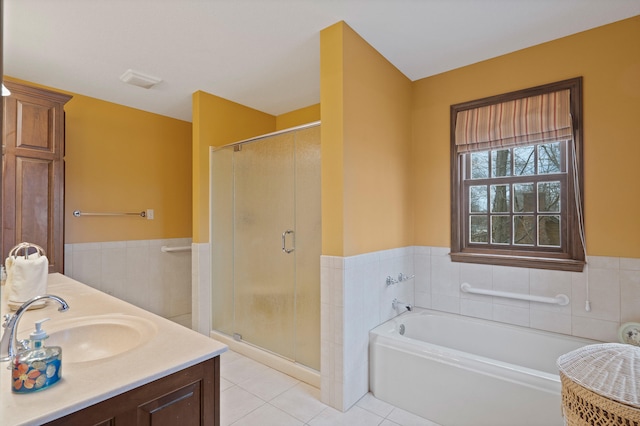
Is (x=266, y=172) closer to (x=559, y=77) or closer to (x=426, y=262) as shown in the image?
(x=426, y=262)

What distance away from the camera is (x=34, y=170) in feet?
8.35

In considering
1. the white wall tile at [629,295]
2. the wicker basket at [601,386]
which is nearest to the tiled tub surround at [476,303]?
the white wall tile at [629,295]

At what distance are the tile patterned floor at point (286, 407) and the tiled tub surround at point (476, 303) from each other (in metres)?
0.10

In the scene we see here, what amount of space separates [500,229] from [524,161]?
56cm

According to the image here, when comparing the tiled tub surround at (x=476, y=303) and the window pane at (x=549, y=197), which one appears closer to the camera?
the tiled tub surround at (x=476, y=303)

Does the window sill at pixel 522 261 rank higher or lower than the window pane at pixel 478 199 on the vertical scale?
lower

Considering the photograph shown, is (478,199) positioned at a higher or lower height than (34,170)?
lower

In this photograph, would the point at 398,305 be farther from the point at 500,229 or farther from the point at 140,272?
the point at 140,272

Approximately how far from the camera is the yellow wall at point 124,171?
3.28 m

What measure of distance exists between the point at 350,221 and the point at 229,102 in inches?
83.2

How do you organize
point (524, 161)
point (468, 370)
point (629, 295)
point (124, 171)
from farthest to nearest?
point (124, 171)
point (524, 161)
point (629, 295)
point (468, 370)

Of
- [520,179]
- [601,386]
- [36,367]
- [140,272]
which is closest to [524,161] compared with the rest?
[520,179]

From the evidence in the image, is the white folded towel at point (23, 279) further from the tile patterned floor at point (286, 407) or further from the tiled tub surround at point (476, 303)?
the tiled tub surround at point (476, 303)

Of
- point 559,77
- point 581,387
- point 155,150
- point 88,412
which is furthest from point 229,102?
point 581,387
